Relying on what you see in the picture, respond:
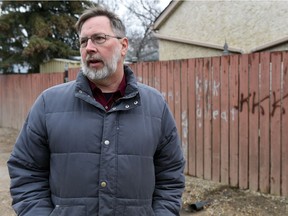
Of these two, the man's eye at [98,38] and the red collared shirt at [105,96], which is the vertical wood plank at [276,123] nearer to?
the red collared shirt at [105,96]

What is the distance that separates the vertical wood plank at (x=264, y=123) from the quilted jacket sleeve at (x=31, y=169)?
3.68 meters

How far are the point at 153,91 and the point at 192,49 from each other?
387 inches

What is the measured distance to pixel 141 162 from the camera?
1997mm

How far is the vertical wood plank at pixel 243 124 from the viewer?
518cm

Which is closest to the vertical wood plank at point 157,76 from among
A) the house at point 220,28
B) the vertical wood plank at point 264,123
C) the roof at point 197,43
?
the vertical wood plank at point 264,123

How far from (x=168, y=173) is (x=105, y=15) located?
1004 mm

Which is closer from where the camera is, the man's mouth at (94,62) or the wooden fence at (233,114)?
the man's mouth at (94,62)

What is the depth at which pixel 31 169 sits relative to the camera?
6.51 ft

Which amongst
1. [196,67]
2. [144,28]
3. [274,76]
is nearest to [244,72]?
[274,76]

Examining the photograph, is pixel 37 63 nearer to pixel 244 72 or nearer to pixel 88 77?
pixel 244 72

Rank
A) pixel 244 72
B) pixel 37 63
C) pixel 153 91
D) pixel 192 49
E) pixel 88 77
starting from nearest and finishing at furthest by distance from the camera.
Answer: pixel 88 77 < pixel 153 91 < pixel 244 72 < pixel 192 49 < pixel 37 63

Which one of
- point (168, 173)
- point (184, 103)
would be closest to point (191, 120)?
point (184, 103)

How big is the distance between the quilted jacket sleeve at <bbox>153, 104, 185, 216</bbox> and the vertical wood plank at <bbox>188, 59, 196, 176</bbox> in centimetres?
385

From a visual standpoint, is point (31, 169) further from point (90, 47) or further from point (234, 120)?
point (234, 120)
